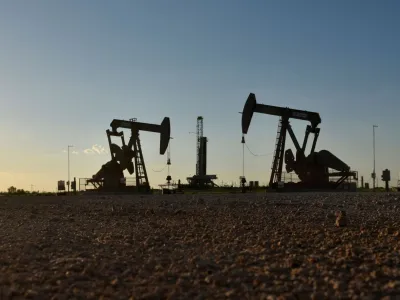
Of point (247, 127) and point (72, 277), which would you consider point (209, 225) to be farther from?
point (247, 127)

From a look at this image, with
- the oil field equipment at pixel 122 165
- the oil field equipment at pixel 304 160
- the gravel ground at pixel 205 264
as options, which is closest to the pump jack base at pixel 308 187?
the oil field equipment at pixel 304 160

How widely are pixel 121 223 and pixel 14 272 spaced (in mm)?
7183

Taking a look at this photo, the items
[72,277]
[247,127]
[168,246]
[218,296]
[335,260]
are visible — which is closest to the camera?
[218,296]

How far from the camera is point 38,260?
7.80 m

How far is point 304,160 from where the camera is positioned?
176 feet

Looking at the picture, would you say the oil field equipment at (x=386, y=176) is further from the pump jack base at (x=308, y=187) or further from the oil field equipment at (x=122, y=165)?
the oil field equipment at (x=122, y=165)

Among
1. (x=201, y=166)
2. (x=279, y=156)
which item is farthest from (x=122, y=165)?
(x=201, y=166)

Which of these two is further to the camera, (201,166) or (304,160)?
(201,166)

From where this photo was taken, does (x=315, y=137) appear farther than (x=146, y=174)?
No

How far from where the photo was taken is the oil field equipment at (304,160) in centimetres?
5291

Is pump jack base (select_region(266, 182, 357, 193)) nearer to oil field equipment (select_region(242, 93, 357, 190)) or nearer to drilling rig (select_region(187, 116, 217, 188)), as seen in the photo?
oil field equipment (select_region(242, 93, 357, 190))

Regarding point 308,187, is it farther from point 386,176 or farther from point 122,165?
point 122,165

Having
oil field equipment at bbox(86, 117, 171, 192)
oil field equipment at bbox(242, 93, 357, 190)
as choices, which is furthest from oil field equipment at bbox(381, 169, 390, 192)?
oil field equipment at bbox(86, 117, 171, 192)

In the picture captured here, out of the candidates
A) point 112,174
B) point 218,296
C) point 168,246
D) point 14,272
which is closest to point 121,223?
point 168,246
